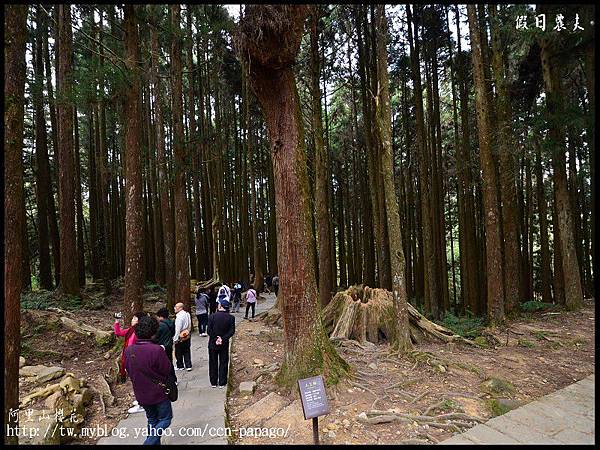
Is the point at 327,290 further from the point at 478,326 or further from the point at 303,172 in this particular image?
the point at 303,172

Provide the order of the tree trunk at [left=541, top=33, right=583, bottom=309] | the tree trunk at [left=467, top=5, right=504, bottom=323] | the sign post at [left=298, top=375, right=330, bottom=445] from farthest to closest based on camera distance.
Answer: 1. the tree trunk at [left=541, top=33, right=583, bottom=309]
2. the tree trunk at [left=467, top=5, right=504, bottom=323]
3. the sign post at [left=298, top=375, right=330, bottom=445]

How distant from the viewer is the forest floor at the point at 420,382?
4398mm

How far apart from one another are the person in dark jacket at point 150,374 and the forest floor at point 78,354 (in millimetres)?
1350

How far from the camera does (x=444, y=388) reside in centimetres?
570

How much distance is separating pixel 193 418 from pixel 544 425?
4.38 metres

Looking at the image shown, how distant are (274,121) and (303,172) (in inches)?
36.2

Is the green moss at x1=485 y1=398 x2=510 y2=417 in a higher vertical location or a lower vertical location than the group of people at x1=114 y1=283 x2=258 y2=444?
lower

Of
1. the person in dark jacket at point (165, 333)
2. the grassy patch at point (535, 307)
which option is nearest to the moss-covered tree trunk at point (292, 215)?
the person in dark jacket at point (165, 333)

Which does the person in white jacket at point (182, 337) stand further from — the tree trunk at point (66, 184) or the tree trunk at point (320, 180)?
the tree trunk at point (66, 184)

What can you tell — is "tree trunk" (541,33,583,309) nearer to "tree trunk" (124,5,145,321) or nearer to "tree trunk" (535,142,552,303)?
"tree trunk" (535,142,552,303)

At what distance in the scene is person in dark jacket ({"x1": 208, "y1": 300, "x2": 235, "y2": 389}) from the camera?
5629 mm

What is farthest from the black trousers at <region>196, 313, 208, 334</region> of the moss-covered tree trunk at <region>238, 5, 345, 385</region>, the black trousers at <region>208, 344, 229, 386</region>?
the moss-covered tree trunk at <region>238, 5, 345, 385</region>

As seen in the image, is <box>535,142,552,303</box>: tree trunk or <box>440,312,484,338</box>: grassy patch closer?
<box>440,312,484,338</box>: grassy patch

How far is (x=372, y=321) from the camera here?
8789mm
